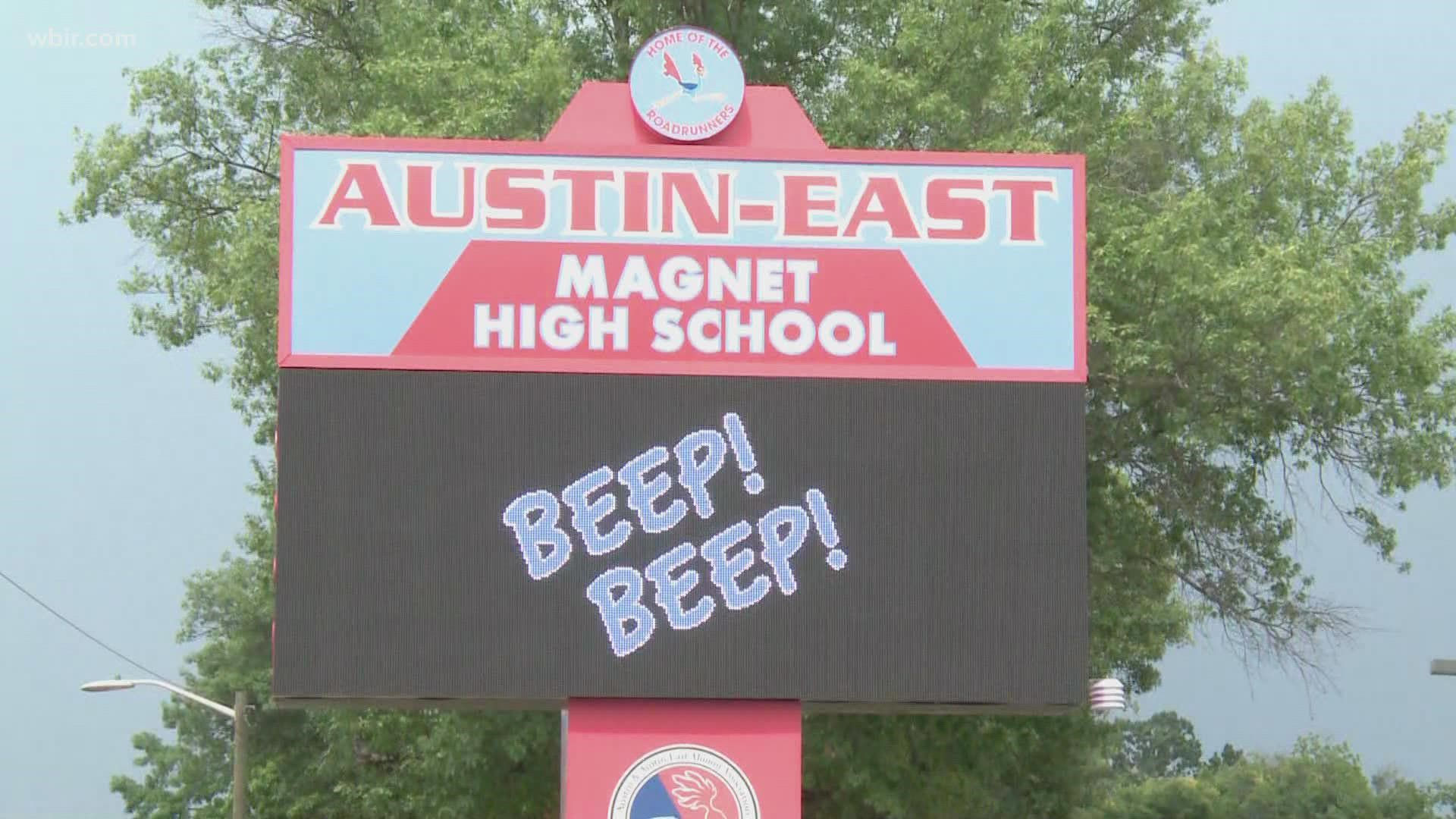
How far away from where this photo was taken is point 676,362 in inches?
460

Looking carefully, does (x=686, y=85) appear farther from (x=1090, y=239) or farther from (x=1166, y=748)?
(x=1166, y=748)

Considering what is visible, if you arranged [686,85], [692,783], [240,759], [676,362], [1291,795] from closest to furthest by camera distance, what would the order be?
1. [692,783]
2. [676,362]
3. [686,85]
4. [240,759]
5. [1291,795]

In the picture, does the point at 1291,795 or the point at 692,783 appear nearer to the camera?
the point at 692,783

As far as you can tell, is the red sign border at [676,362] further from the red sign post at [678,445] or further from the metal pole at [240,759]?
the metal pole at [240,759]

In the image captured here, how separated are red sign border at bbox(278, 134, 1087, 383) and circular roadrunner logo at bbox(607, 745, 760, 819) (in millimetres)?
2030

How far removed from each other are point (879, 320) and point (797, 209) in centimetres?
78

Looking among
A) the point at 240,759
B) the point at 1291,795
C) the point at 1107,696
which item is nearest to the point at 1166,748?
the point at 1291,795

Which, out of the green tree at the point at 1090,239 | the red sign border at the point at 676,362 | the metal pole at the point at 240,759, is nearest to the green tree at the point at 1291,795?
the green tree at the point at 1090,239

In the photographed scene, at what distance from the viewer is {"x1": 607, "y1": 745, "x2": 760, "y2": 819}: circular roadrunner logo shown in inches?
452

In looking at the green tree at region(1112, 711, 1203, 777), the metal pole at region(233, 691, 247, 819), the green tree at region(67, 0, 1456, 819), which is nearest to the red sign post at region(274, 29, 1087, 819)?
the green tree at region(67, 0, 1456, 819)

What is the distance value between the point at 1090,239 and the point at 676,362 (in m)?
7.76

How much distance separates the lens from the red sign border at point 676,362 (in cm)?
1157

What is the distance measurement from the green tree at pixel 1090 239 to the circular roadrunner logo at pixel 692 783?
7.43 meters

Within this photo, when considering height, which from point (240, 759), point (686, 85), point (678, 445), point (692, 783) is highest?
point (686, 85)
